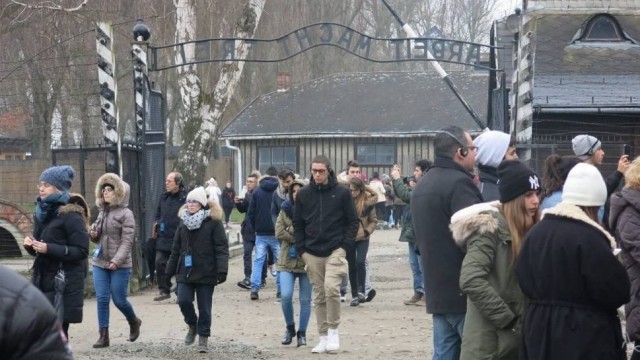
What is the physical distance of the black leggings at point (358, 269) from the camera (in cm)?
1496

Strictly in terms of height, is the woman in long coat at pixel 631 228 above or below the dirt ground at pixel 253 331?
above

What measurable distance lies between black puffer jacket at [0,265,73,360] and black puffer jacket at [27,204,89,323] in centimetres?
630

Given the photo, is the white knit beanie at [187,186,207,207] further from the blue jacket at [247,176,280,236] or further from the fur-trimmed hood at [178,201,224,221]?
the blue jacket at [247,176,280,236]

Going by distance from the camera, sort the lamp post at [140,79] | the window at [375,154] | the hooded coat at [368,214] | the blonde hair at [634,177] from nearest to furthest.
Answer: the blonde hair at [634,177] < the hooded coat at [368,214] < the lamp post at [140,79] < the window at [375,154]

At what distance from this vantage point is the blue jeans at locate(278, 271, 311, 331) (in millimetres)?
11695

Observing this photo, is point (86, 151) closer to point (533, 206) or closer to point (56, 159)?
point (56, 159)

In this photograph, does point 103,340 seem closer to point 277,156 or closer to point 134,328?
point 134,328

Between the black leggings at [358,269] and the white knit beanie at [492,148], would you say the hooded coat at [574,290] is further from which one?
the black leggings at [358,269]

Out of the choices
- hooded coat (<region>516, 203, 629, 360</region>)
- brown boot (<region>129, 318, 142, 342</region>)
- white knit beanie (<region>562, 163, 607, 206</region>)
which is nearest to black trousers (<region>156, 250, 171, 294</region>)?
brown boot (<region>129, 318, 142, 342</region>)

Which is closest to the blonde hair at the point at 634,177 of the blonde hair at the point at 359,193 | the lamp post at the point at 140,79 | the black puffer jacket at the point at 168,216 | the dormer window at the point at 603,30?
the blonde hair at the point at 359,193

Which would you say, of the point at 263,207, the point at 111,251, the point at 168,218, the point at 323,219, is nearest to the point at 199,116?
the point at 263,207

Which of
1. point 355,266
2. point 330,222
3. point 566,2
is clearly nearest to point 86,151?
point 355,266

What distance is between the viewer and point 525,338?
6.21 meters

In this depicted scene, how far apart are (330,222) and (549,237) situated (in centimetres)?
529
